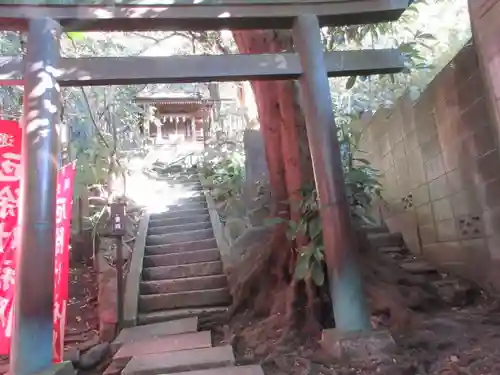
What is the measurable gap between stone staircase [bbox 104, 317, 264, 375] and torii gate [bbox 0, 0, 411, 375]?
0.86m

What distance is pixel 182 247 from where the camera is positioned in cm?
774

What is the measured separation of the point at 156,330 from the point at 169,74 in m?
3.07

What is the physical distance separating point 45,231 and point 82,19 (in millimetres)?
1991

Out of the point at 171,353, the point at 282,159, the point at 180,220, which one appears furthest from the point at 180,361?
the point at 180,220

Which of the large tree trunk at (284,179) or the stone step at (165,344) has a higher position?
the large tree trunk at (284,179)

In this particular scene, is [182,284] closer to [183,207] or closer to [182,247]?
[182,247]

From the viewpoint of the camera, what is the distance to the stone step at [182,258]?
724 centimetres

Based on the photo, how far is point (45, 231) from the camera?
11.9 feet

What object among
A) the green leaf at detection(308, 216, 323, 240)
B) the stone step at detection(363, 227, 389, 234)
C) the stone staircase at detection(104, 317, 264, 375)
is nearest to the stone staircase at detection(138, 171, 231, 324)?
the stone staircase at detection(104, 317, 264, 375)

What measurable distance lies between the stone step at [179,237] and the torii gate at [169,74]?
4376 millimetres

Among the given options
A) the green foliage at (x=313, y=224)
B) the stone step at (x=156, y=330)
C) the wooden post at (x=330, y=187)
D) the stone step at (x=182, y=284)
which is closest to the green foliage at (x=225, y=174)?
the stone step at (x=182, y=284)

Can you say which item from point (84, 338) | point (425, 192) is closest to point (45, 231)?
point (84, 338)

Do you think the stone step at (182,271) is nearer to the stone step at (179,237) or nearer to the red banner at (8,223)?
the stone step at (179,237)

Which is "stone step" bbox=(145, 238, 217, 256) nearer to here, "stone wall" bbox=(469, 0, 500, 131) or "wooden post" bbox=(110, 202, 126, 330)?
"wooden post" bbox=(110, 202, 126, 330)
